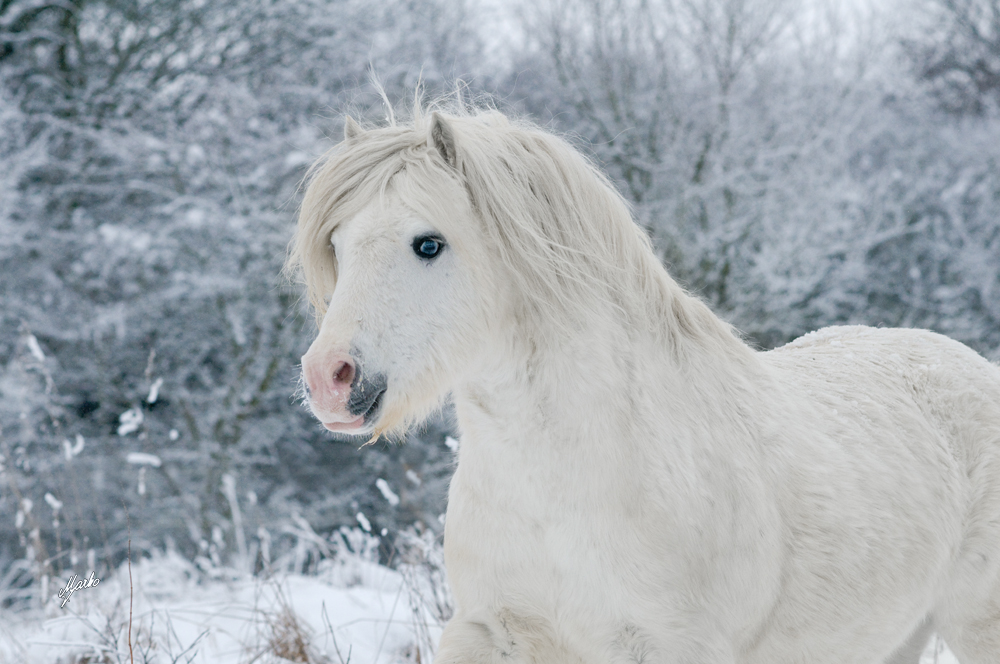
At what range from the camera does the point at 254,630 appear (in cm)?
356

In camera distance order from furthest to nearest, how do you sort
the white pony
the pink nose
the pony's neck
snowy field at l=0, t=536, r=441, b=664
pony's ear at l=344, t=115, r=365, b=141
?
snowy field at l=0, t=536, r=441, b=664 < pony's ear at l=344, t=115, r=365, b=141 < the pony's neck < the white pony < the pink nose

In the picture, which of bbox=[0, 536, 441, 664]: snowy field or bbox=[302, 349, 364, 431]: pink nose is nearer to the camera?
bbox=[302, 349, 364, 431]: pink nose

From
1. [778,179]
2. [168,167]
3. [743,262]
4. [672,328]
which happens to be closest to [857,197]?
[778,179]

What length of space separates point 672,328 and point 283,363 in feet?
30.8

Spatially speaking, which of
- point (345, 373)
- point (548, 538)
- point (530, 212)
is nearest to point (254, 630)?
point (548, 538)

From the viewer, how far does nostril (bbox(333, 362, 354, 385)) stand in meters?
1.65

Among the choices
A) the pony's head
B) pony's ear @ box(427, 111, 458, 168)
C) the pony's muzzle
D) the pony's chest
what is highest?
pony's ear @ box(427, 111, 458, 168)

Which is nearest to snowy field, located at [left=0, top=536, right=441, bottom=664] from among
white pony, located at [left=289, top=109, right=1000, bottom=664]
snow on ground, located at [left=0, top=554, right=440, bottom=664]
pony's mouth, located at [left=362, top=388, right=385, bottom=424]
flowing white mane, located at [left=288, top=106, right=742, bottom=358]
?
snow on ground, located at [left=0, top=554, right=440, bottom=664]

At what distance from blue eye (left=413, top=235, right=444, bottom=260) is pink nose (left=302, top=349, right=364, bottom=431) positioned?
1.04 ft

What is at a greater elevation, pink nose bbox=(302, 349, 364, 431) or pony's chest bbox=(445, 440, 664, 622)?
pink nose bbox=(302, 349, 364, 431)

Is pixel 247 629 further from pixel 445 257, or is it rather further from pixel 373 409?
pixel 445 257

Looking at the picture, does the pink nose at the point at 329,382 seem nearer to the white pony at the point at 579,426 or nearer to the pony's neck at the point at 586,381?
the white pony at the point at 579,426

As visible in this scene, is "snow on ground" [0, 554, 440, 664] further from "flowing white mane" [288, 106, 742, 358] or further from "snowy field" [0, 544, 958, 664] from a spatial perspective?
"flowing white mane" [288, 106, 742, 358]

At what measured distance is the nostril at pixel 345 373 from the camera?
64.8 inches
